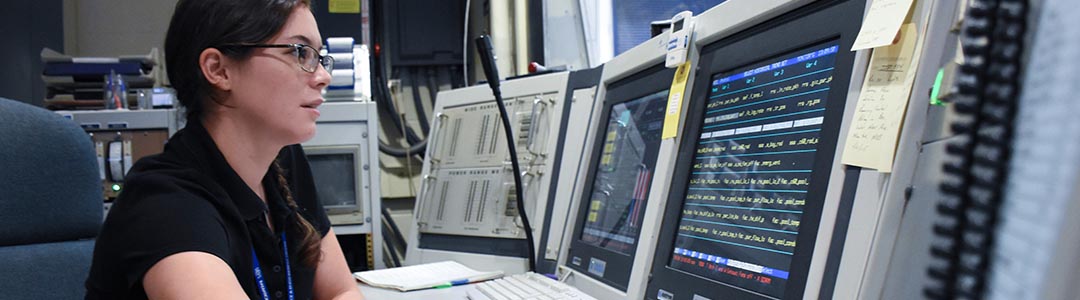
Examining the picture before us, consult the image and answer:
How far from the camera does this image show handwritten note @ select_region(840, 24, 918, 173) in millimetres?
646

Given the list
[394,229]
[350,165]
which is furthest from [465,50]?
[350,165]

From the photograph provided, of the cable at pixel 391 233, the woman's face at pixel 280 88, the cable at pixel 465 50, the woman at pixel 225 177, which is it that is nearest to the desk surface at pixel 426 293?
the woman at pixel 225 177

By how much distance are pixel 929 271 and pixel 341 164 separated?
2431 mm

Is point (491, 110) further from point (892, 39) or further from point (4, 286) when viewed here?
point (892, 39)

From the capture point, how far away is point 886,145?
0.65 m

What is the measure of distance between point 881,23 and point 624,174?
2.29ft

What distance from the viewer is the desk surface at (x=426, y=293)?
1.49m

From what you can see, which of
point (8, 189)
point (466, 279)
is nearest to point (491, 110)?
point (466, 279)

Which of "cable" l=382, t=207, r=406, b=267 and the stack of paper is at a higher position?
the stack of paper

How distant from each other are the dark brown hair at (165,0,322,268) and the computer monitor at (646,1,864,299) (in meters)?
0.64

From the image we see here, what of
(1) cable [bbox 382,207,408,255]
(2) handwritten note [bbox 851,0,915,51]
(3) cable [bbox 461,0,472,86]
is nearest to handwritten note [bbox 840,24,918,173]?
(2) handwritten note [bbox 851,0,915,51]

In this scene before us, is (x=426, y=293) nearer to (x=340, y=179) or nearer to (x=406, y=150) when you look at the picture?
(x=340, y=179)

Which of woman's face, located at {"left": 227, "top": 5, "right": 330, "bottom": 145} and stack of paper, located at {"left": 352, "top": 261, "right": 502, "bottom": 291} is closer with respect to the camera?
woman's face, located at {"left": 227, "top": 5, "right": 330, "bottom": 145}

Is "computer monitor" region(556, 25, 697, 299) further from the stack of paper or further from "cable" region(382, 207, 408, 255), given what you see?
"cable" region(382, 207, 408, 255)
